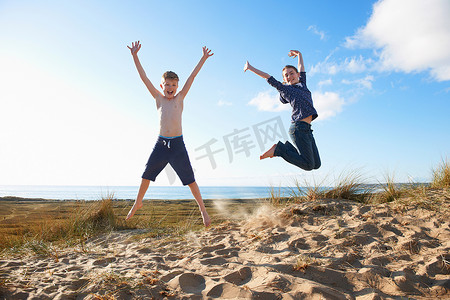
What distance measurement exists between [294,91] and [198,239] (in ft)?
8.81

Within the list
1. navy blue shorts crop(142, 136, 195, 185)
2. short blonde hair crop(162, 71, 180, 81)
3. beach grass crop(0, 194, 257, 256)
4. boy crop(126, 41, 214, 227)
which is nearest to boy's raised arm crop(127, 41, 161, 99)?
boy crop(126, 41, 214, 227)

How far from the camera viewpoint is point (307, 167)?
13.3 feet

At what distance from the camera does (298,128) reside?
13.3 feet

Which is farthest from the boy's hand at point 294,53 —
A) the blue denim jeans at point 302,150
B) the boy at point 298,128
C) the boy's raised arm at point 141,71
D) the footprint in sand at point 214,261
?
the footprint in sand at point 214,261

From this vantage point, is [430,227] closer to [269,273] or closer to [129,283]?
[269,273]

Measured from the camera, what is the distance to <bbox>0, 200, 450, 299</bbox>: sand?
2182mm

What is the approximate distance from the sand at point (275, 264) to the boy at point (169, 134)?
826 millimetres

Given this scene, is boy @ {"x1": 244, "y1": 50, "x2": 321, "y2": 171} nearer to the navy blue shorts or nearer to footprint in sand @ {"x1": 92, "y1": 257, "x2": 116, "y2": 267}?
the navy blue shorts

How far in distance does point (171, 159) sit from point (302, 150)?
1955 mm

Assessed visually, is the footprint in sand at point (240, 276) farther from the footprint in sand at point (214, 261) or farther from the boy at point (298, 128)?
the boy at point (298, 128)

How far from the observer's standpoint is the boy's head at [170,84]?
12.8ft

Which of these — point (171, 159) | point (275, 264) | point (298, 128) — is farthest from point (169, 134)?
point (275, 264)

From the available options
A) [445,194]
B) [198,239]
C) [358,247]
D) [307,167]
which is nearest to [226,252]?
[198,239]

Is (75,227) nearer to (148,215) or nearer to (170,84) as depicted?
(148,215)
